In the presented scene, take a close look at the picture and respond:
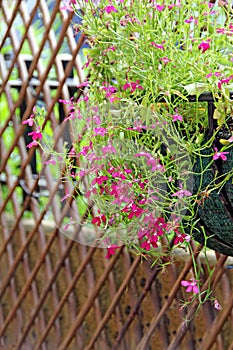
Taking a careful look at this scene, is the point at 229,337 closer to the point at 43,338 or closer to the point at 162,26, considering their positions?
the point at 43,338

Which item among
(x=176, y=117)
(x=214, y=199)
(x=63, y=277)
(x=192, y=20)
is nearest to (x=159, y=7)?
(x=192, y=20)

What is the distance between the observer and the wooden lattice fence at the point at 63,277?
2.21m

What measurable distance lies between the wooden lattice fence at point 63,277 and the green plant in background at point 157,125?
0.92 meters

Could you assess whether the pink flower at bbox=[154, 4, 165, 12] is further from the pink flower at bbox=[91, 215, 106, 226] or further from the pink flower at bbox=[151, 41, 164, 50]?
the pink flower at bbox=[91, 215, 106, 226]

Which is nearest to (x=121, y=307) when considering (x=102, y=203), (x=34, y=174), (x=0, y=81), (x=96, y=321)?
(x=96, y=321)

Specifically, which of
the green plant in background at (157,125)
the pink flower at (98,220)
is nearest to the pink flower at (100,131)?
the green plant in background at (157,125)

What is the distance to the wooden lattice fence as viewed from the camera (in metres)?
2.21

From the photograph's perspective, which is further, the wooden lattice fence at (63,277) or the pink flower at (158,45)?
the wooden lattice fence at (63,277)

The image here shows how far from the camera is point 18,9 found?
2592mm

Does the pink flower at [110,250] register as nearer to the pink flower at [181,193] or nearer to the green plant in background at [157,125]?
the green plant in background at [157,125]

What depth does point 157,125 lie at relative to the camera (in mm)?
1073

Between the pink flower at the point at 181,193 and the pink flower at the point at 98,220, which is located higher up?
the pink flower at the point at 181,193

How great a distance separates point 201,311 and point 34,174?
0.97 meters

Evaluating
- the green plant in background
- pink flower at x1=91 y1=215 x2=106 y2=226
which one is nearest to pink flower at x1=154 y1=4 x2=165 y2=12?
the green plant in background
